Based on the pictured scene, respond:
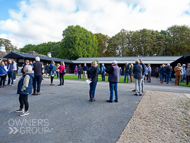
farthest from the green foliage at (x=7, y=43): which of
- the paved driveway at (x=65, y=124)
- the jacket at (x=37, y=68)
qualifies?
the paved driveway at (x=65, y=124)

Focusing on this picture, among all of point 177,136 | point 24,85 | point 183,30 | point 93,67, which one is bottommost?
point 177,136

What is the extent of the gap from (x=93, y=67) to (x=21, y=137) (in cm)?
370

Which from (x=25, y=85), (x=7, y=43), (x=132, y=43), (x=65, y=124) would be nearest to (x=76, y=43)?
(x=132, y=43)

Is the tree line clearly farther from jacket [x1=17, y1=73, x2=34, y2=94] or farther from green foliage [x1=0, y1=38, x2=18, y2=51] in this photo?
jacket [x1=17, y1=73, x2=34, y2=94]

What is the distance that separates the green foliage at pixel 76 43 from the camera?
4047 cm

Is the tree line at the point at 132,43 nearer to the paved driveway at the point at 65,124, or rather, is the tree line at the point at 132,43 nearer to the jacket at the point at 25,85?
the jacket at the point at 25,85

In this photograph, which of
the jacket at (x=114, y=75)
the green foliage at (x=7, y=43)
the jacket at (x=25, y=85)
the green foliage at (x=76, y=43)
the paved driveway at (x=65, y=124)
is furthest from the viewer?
the green foliage at (x=7, y=43)

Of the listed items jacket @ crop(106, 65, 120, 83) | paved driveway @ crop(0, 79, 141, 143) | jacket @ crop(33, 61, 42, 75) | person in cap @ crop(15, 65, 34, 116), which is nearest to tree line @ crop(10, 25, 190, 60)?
jacket @ crop(33, 61, 42, 75)

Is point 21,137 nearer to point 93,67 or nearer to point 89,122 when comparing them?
point 89,122

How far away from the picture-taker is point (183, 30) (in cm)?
3809

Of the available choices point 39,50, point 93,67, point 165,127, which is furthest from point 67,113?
point 39,50

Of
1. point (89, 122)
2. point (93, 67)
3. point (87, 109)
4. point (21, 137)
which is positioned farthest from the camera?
point (93, 67)

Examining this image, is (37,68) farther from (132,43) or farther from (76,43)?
(132,43)

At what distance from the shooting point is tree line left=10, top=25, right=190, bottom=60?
38.9 metres
